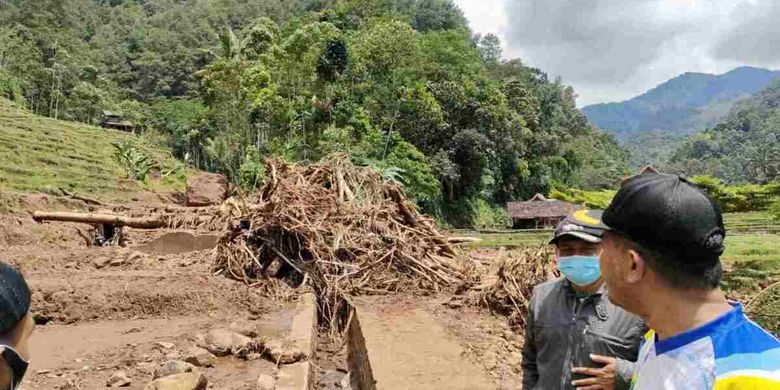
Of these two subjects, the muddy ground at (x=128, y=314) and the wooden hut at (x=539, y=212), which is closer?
the muddy ground at (x=128, y=314)

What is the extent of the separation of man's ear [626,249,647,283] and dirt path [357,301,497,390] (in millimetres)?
3650

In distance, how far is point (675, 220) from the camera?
4.36 ft

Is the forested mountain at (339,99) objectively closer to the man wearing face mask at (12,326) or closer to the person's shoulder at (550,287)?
the person's shoulder at (550,287)

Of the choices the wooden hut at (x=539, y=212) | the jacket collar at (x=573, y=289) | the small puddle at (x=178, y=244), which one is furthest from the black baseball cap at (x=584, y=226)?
the wooden hut at (x=539, y=212)

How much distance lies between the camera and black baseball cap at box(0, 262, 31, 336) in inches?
58.4

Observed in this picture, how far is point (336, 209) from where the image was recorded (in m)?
9.61

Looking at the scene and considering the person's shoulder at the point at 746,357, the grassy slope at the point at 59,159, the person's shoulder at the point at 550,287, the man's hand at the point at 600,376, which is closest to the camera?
the person's shoulder at the point at 746,357

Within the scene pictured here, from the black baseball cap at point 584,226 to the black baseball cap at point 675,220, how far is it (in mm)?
1285

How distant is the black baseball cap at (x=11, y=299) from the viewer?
58.4 inches

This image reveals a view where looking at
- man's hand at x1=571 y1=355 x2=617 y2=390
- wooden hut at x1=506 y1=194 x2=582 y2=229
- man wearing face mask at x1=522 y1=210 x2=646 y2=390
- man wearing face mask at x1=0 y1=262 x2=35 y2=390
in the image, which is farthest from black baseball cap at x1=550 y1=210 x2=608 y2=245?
wooden hut at x1=506 y1=194 x2=582 y2=229

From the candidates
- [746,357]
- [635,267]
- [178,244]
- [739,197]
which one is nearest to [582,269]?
[635,267]

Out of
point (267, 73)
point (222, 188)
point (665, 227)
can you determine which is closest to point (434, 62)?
point (267, 73)

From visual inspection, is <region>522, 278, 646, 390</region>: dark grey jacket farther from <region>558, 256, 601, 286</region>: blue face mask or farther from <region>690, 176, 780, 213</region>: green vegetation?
<region>690, 176, 780, 213</region>: green vegetation

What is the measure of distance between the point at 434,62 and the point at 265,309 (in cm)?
3017
